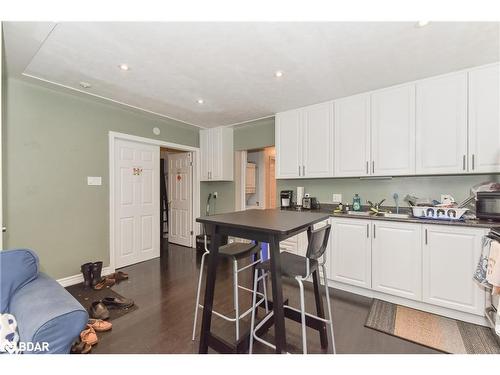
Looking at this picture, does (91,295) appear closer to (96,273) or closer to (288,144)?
(96,273)

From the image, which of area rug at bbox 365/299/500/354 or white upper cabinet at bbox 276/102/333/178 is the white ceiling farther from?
area rug at bbox 365/299/500/354

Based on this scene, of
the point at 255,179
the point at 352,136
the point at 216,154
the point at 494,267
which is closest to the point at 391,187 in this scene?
the point at 352,136

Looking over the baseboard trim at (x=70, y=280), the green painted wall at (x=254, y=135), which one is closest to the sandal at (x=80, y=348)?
the baseboard trim at (x=70, y=280)

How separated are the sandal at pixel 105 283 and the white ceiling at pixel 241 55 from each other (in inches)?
93.6

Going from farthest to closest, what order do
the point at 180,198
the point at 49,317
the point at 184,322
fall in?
1. the point at 180,198
2. the point at 184,322
3. the point at 49,317

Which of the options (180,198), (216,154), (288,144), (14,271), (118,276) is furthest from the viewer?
(180,198)

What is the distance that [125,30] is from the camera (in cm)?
168

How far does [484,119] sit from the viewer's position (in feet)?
7.17

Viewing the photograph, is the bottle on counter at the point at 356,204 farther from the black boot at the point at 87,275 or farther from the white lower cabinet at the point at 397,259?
the black boot at the point at 87,275

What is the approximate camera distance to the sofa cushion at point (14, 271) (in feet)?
4.52

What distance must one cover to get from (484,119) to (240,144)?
334 centimetres

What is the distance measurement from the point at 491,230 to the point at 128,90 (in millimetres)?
3880
